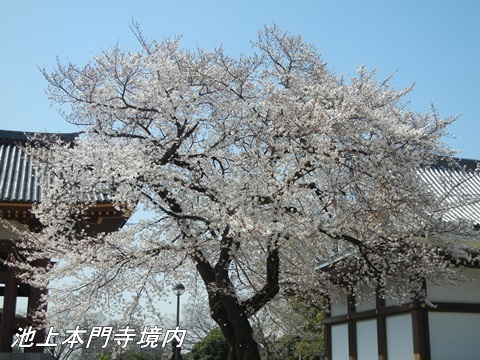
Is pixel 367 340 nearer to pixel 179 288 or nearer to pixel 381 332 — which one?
pixel 381 332

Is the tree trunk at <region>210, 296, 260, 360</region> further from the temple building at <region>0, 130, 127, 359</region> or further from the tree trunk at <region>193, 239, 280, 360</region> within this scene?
the temple building at <region>0, 130, 127, 359</region>

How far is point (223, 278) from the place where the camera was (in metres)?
9.76

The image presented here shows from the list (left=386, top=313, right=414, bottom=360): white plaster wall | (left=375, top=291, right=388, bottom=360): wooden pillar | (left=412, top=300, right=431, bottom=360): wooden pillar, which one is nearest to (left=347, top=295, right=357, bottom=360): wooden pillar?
(left=375, top=291, right=388, bottom=360): wooden pillar

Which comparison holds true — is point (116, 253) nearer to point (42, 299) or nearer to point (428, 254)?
point (42, 299)

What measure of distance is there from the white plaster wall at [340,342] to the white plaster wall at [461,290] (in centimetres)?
324

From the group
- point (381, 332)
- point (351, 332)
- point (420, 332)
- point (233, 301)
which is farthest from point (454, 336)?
point (233, 301)

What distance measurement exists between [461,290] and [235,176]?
5.12 meters

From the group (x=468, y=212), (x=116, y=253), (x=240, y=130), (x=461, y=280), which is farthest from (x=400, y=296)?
(x=116, y=253)

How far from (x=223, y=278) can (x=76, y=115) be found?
396cm

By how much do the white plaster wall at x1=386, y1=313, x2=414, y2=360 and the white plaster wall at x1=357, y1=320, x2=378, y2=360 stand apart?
0.63 metres

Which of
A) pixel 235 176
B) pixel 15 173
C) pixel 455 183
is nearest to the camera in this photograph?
pixel 235 176

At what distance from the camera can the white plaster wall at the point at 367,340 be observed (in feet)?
40.4

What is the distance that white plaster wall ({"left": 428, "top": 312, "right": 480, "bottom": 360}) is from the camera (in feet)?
35.2

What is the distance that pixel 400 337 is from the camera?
1130 cm
